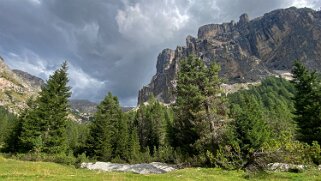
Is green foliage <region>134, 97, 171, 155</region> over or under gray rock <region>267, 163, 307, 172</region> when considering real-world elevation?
over

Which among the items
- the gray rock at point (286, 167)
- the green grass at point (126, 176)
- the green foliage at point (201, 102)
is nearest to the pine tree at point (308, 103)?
the green foliage at point (201, 102)

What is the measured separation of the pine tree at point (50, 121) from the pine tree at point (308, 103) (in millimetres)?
41091

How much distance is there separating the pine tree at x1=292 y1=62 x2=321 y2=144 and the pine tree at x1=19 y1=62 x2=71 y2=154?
41091 mm

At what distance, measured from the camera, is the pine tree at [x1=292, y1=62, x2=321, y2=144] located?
4731 centimetres

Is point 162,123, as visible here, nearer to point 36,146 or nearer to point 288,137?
point 36,146

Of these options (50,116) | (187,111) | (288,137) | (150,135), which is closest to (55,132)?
(50,116)

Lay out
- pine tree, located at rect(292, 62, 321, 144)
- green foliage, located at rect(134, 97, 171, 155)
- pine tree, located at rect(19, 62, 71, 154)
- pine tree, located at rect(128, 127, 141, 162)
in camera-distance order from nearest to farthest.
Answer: pine tree, located at rect(292, 62, 321, 144) < pine tree, located at rect(19, 62, 71, 154) < pine tree, located at rect(128, 127, 141, 162) < green foliage, located at rect(134, 97, 171, 155)

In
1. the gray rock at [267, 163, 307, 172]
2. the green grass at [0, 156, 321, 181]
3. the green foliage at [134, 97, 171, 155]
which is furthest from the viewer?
the green foliage at [134, 97, 171, 155]

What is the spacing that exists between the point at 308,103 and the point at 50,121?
Answer: 44.4m

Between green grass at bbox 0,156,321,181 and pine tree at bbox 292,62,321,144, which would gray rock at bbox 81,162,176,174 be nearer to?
green grass at bbox 0,156,321,181

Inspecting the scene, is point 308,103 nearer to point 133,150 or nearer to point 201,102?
point 201,102

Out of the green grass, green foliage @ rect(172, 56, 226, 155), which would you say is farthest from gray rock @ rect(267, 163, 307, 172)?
green foliage @ rect(172, 56, 226, 155)

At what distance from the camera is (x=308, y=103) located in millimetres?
48469

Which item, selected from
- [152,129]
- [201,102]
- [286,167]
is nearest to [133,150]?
[152,129]
